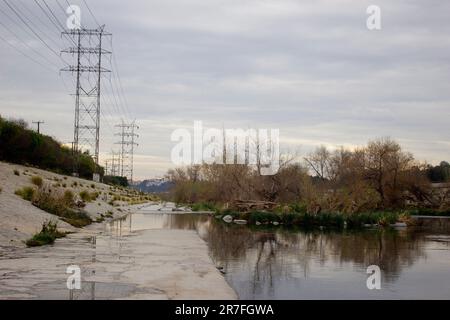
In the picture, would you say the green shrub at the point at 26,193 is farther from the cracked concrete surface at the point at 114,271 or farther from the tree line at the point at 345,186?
the tree line at the point at 345,186

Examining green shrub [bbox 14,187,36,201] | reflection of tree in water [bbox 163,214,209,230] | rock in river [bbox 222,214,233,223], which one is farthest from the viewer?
rock in river [bbox 222,214,233,223]

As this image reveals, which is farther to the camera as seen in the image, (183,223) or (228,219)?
(228,219)

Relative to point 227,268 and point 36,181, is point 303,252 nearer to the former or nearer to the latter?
point 227,268

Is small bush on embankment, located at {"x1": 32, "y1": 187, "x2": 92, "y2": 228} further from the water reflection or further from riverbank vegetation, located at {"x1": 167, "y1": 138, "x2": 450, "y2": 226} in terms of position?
riverbank vegetation, located at {"x1": 167, "y1": 138, "x2": 450, "y2": 226}

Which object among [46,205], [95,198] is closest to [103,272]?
[46,205]

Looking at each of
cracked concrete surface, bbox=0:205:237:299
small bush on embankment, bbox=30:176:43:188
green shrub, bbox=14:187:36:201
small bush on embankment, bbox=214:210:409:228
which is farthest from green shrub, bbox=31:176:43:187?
cracked concrete surface, bbox=0:205:237:299

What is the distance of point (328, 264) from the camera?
1728 centimetres

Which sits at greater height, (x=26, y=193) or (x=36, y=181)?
(x=36, y=181)

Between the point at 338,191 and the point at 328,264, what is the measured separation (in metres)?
25.1

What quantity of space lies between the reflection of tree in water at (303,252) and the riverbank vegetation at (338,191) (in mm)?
8300

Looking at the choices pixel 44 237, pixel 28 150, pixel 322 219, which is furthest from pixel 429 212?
pixel 44 237

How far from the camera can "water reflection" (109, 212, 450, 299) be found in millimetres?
12781

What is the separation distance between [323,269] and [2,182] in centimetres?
2099
